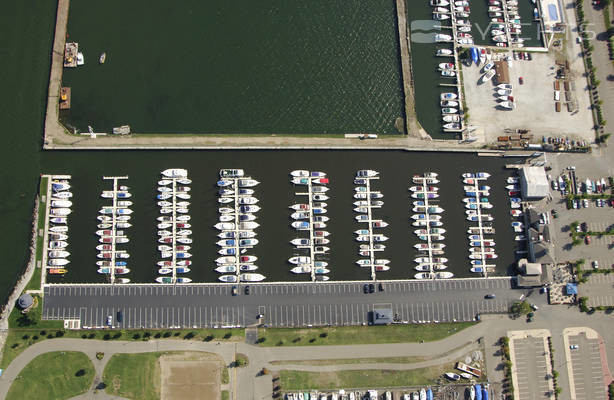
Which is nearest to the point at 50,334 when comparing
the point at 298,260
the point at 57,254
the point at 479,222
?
the point at 57,254

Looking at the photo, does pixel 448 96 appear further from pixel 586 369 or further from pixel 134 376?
pixel 134 376

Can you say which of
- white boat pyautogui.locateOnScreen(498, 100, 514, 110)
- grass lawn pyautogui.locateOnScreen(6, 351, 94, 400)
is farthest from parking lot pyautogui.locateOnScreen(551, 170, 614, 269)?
grass lawn pyautogui.locateOnScreen(6, 351, 94, 400)

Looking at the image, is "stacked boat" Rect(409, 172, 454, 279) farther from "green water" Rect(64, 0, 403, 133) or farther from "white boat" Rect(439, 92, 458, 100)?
"white boat" Rect(439, 92, 458, 100)

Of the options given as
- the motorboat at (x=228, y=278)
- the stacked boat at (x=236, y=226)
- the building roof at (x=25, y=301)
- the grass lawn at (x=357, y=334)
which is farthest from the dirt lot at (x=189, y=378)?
the building roof at (x=25, y=301)

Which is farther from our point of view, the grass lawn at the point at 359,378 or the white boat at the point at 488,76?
the white boat at the point at 488,76

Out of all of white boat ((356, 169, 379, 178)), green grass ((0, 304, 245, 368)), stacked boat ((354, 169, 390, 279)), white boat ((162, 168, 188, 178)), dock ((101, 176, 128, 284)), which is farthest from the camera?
white boat ((356, 169, 379, 178))

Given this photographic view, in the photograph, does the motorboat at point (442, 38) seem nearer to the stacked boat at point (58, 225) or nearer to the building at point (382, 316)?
the building at point (382, 316)
